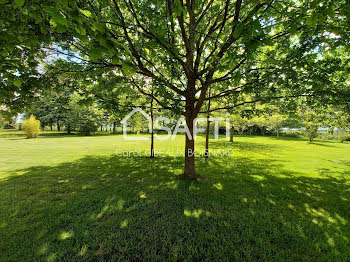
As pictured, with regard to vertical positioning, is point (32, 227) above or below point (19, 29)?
below

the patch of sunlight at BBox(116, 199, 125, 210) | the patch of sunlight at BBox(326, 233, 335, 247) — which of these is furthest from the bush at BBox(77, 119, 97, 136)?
the patch of sunlight at BBox(326, 233, 335, 247)

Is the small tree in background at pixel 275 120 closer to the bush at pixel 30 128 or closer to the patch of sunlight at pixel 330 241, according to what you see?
the patch of sunlight at pixel 330 241

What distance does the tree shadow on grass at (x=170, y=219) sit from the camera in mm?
2342

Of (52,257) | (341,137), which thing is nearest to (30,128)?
(52,257)

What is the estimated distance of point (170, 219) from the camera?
3.15 m

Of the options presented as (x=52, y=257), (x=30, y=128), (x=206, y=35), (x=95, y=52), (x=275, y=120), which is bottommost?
(x=52, y=257)

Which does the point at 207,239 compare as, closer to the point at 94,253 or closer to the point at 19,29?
the point at 94,253

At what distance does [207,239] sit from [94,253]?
1.96m

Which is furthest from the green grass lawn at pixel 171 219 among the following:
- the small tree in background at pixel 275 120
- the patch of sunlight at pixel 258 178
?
the small tree in background at pixel 275 120

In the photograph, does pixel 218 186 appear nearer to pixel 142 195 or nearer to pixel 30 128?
pixel 142 195

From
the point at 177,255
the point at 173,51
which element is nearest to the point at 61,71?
the point at 173,51

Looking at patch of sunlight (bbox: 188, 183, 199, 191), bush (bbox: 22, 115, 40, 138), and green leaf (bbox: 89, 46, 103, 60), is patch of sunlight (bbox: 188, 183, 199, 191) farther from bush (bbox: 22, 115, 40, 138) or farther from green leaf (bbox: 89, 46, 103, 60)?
bush (bbox: 22, 115, 40, 138)

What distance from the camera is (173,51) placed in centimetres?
352

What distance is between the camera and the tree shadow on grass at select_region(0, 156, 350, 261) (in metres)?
2.34
